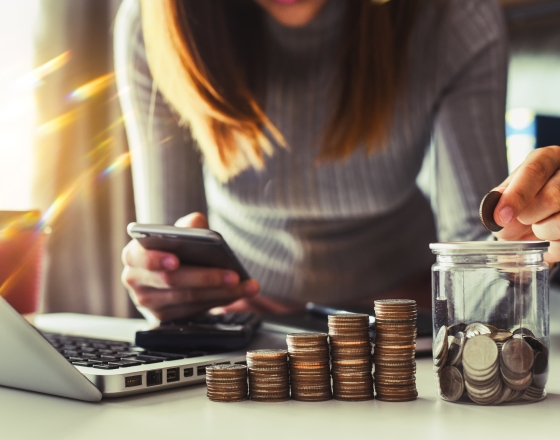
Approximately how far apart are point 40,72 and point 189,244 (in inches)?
69.4

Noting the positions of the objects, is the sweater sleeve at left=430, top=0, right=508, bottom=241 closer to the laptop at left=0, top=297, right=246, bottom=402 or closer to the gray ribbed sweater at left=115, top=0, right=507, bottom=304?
the gray ribbed sweater at left=115, top=0, right=507, bottom=304

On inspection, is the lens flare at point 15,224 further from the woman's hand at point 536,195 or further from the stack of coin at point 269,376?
the woman's hand at point 536,195

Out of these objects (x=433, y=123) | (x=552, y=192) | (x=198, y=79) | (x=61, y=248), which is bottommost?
(x=61, y=248)

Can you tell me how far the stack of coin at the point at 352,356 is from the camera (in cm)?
56

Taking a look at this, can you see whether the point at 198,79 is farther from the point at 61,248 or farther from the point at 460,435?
the point at 61,248

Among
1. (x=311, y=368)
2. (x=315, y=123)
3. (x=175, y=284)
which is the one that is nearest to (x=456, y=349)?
(x=311, y=368)

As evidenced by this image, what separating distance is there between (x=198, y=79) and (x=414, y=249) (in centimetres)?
72

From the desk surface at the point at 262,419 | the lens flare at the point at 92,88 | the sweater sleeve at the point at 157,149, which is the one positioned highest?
the lens flare at the point at 92,88

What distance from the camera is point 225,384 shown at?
→ 561mm

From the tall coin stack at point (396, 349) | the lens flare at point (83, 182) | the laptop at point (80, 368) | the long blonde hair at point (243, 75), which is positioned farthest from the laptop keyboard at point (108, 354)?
the lens flare at point (83, 182)

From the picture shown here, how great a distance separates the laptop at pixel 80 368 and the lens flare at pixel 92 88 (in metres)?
1.95

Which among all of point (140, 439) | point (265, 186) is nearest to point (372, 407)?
point (140, 439)

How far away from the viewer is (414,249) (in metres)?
1.65

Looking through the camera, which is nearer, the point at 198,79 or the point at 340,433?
the point at 340,433
